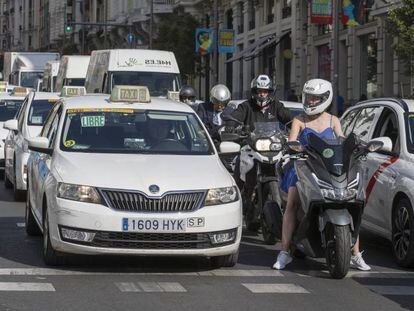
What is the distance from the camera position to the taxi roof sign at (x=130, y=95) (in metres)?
10.3

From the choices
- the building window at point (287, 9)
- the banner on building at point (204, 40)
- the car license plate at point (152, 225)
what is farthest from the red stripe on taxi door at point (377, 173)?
the building window at point (287, 9)

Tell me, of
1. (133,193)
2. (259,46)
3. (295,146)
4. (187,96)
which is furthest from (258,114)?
(259,46)

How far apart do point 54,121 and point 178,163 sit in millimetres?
2067

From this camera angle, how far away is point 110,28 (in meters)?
78.0

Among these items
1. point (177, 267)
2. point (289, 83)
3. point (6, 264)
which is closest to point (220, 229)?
point (177, 267)

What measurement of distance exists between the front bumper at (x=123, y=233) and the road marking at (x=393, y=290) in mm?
1416

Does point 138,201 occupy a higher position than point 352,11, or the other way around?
point 352,11

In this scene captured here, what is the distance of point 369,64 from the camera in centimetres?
3347

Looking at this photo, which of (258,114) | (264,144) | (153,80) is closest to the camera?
(264,144)

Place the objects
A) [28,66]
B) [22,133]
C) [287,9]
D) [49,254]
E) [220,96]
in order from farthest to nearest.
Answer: [28,66], [287,9], [22,133], [220,96], [49,254]

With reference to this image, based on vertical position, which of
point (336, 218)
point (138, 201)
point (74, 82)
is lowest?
point (336, 218)

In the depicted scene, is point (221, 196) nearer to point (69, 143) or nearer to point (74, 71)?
point (69, 143)

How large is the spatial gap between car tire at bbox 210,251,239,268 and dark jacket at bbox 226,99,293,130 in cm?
278

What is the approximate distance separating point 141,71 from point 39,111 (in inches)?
316
